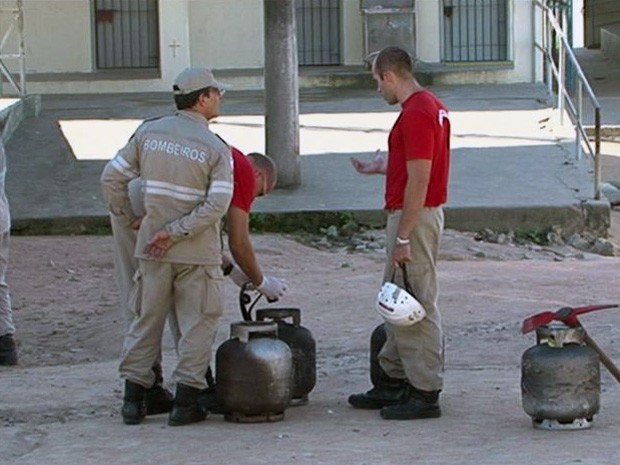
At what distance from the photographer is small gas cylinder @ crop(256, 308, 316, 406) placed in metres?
7.92

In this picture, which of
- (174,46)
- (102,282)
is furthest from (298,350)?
(174,46)

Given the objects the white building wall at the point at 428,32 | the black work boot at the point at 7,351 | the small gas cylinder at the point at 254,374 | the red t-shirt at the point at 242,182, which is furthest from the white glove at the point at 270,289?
the white building wall at the point at 428,32

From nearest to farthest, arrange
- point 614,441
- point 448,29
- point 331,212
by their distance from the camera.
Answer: point 614,441 < point 331,212 < point 448,29

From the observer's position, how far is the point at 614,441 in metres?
6.83

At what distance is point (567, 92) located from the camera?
20.2m

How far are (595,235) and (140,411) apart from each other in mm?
7934

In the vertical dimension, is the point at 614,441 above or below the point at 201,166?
below

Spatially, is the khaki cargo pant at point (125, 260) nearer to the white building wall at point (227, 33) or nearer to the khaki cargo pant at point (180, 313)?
the khaki cargo pant at point (180, 313)

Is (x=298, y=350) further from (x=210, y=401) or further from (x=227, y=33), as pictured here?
(x=227, y=33)

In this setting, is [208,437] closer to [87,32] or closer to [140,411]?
[140,411]

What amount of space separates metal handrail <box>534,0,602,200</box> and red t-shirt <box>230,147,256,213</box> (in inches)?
305

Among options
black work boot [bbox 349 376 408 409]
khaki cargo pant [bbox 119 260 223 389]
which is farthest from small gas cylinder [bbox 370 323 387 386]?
khaki cargo pant [bbox 119 260 223 389]

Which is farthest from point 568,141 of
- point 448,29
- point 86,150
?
point 448,29

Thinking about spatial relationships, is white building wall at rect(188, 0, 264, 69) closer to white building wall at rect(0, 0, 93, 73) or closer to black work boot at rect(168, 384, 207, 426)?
white building wall at rect(0, 0, 93, 73)
